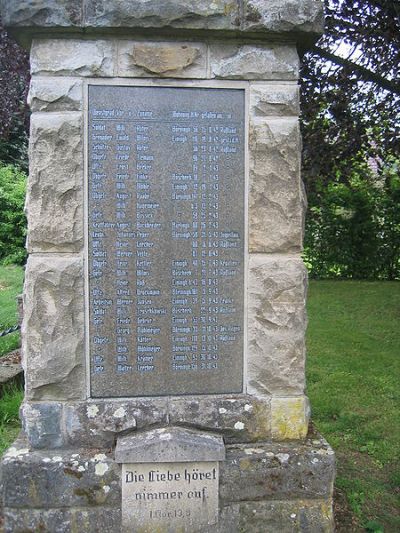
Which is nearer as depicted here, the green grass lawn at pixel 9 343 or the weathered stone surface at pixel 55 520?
the weathered stone surface at pixel 55 520

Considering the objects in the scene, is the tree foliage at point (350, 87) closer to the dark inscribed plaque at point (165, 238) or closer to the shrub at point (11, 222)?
the dark inscribed plaque at point (165, 238)

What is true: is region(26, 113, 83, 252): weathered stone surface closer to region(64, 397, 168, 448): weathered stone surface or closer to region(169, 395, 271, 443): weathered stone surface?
region(64, 397, 168, 448): weathered stone surface

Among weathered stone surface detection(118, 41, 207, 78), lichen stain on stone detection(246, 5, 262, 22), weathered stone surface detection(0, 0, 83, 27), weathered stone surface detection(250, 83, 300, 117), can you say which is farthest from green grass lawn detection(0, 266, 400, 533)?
weathered stone surface detection(0, 0, 83, 27)

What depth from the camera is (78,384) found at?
2.94 meters

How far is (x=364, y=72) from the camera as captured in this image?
602 cm

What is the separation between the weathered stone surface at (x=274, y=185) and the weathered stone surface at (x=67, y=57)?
826 mm

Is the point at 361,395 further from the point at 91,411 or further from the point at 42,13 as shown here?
the point at 42,13

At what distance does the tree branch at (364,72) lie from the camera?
19.5ft

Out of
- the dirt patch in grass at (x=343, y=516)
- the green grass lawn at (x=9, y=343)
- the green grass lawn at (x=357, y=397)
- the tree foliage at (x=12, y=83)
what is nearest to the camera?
the dirt patch in grass at (x=343, y=516)

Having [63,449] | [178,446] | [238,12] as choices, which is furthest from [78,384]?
[238,12]

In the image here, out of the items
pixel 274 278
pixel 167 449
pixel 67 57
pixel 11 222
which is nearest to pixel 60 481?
pixel 167 449

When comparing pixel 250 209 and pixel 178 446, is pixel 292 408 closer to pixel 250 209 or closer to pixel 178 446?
pixel 178 446

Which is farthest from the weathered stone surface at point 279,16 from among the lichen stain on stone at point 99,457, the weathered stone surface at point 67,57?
the lichen stain on stone at point 99,457

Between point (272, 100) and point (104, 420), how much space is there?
1.81 meters
